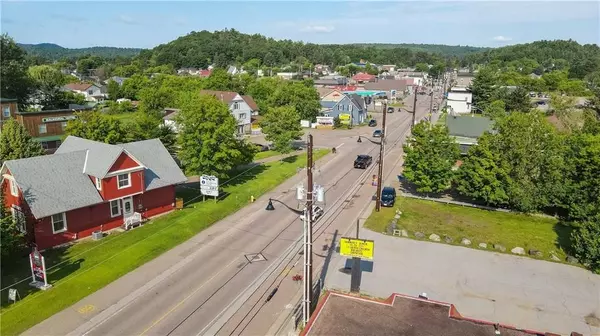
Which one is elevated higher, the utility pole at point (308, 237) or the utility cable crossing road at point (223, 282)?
the utility pole at point (308, 237)

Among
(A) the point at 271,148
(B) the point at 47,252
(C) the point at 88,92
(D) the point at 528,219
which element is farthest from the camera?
(C) the point at 88,92

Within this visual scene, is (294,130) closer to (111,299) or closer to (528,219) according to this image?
(528,219)

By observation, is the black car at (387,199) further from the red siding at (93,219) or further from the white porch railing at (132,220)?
the white porch railing at (132,220)

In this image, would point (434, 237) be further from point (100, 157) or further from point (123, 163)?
point (100, 157)

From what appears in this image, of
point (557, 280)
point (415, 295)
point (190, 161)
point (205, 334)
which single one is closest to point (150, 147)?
point (190, 161)

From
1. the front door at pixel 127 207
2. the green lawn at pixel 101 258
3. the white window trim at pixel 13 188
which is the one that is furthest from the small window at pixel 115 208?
the white window trim at pixel 13 188

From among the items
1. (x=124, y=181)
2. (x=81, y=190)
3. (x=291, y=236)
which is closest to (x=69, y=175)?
(x=81, y=190)
